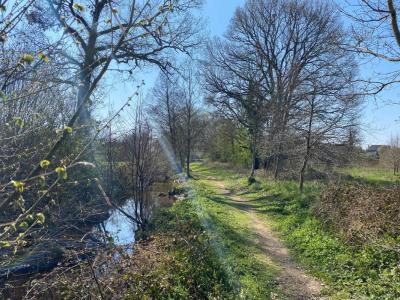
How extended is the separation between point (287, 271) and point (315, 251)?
1.10 metres

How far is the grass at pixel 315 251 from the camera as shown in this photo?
5.85 meters

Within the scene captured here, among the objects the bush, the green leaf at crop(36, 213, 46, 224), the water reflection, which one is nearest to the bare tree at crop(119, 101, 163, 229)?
the water reflection

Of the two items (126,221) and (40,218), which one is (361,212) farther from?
(126,221)

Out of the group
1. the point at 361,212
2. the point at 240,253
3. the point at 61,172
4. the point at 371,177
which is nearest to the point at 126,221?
the point at 240,253

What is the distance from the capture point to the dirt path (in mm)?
6133

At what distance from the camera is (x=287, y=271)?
23.4ft

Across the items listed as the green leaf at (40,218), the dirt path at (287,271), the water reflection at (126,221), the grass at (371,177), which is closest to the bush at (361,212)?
the dirt path at (287,271)

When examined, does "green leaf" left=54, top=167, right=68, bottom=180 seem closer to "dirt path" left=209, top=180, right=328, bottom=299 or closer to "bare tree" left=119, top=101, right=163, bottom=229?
"dirt path" left=209, top=180, right=328, bottom=299

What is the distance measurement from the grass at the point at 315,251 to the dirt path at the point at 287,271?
209mm

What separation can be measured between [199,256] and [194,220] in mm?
3675

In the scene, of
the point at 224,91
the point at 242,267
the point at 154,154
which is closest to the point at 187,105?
the point at 224,91

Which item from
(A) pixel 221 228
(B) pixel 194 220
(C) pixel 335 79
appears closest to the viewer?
(A) pixel 221 228

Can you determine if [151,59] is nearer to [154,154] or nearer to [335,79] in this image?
[154,154]

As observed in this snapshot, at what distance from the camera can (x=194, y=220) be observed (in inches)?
418
